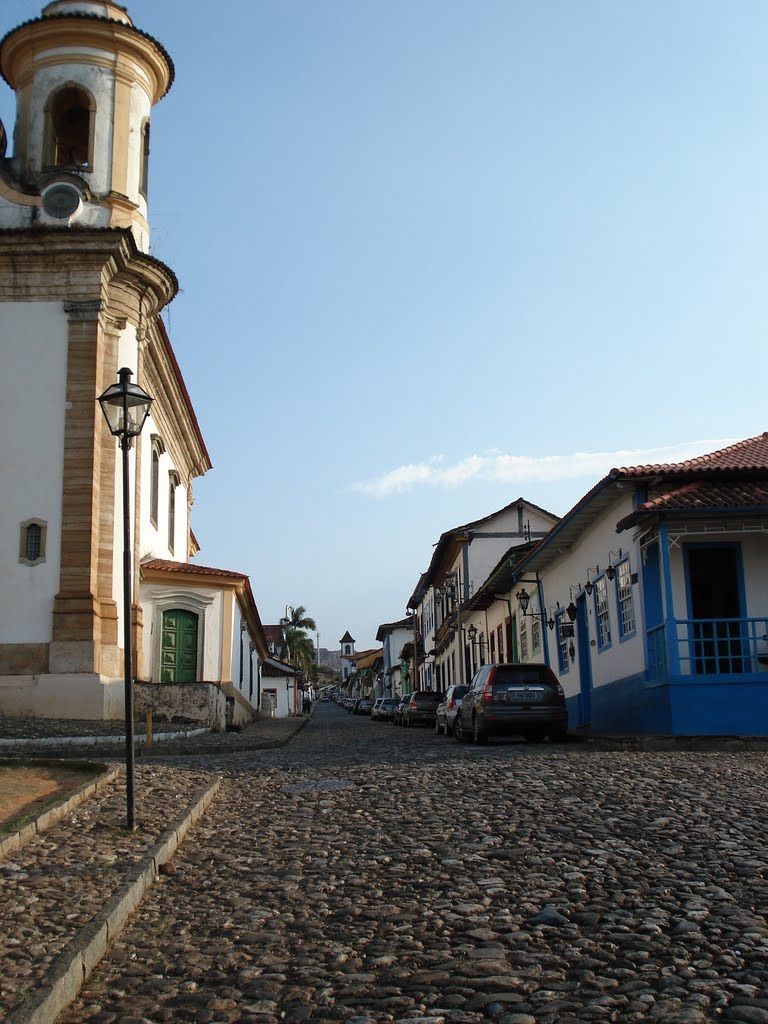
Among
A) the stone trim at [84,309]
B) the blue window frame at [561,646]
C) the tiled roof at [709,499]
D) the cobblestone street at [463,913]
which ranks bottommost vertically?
the cobblestone street at [463,913]

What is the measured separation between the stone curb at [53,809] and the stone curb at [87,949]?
97 centimetres

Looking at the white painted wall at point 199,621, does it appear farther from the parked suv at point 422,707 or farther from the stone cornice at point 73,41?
the stone cornice at point 73,41

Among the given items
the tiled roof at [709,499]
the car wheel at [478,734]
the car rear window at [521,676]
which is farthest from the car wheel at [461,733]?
the tiled roof at [709,499]

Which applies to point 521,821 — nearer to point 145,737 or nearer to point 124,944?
point 124,944

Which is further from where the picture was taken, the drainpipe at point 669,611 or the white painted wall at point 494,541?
the white painted wall at point 494,541

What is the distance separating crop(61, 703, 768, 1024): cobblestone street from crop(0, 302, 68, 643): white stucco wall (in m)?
13.8

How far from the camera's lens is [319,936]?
5.45 metres

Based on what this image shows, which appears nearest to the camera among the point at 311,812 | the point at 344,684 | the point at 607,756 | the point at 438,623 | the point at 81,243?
the point at 311,812

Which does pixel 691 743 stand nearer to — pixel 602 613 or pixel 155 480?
pixel 602 613

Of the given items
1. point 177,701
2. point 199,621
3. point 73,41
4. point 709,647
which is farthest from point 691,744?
point 73,41

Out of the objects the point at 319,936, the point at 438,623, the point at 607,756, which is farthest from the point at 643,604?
the point at 438,623

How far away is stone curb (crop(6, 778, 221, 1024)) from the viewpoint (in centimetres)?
411

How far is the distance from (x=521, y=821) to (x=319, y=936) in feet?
10.9

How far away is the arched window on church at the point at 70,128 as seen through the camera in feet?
85.6
